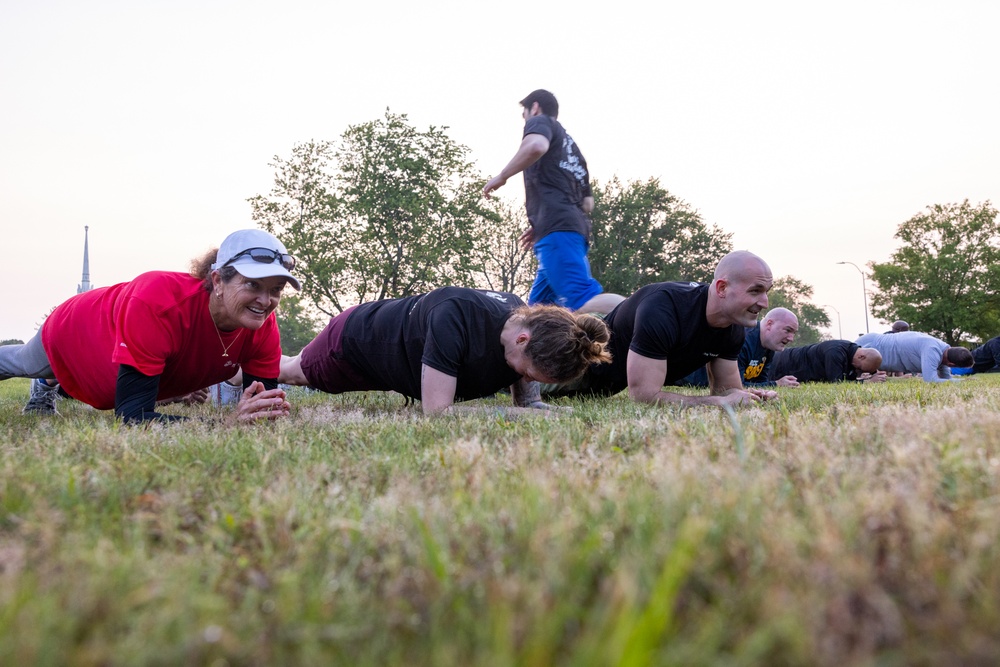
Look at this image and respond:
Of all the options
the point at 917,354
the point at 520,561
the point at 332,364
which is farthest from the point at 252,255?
the point at 917,354

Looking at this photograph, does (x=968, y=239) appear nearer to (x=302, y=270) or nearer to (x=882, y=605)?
(x=302, y=270)

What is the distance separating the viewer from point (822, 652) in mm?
962

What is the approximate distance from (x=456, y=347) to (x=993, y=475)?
129 inches

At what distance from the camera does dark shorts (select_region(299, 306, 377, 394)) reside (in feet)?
18.4

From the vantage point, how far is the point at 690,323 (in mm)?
5883

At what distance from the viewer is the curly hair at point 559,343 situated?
4523mm

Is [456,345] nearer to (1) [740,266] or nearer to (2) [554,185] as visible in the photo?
(1) [740,266]

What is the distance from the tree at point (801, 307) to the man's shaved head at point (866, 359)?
2014 inches

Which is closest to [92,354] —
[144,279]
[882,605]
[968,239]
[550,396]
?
[144,279]

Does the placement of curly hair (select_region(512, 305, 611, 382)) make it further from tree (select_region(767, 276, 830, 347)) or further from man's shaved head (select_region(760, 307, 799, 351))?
tree (select_region(767, 276, 830, 347))

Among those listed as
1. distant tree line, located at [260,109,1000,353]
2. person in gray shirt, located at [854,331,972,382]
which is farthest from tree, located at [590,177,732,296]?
person in gray shirt, located at [854,331,972,382]

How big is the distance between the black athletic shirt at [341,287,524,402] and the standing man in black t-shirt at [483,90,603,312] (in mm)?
1819

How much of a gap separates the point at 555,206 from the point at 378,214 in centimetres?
2528

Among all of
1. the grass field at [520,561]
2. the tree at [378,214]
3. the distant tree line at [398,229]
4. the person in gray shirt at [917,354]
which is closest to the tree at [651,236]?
the distant tree line at [398,229]
